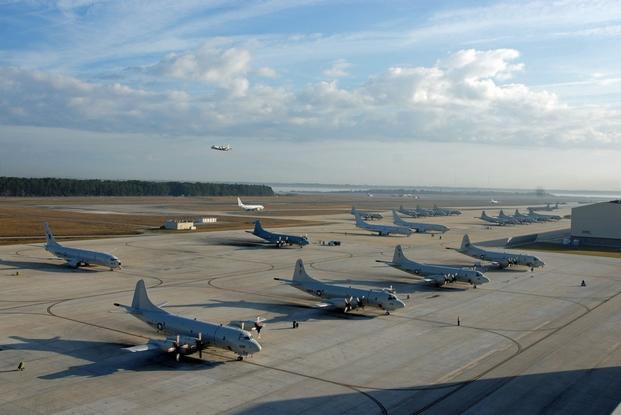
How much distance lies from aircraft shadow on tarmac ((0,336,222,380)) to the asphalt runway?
159 mm

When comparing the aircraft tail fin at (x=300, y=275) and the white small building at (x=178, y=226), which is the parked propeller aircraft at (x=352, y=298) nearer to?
the aircraft tail fin at (x=300, y=275)

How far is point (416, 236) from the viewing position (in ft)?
497

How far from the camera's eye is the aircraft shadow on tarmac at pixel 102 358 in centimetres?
4019

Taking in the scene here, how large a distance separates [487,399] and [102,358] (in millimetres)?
28543


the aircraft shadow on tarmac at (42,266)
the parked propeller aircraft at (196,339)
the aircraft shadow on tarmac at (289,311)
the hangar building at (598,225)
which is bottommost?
the aircraft shadow on tarmac at (289,311)

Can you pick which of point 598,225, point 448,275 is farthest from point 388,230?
point 448,275

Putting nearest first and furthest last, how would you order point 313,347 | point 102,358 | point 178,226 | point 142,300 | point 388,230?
point 102,358, point 313,347, point 142,300, point 178,226, point 388,230

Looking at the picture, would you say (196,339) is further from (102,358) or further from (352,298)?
(352,298)

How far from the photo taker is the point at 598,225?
131750mm

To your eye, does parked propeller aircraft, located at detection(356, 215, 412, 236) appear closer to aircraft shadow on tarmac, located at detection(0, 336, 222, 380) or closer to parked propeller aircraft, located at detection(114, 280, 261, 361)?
parked propeller aircraft, located at detection(114, 280, 261, 361)

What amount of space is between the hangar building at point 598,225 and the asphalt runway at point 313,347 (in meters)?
48.1

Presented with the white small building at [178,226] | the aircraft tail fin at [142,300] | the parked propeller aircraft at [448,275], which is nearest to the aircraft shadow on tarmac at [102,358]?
the aircraft tail fin at [142,300]

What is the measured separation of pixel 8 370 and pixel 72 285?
3243 cm

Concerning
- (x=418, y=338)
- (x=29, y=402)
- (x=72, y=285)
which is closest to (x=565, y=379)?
(x=418, y=338)
